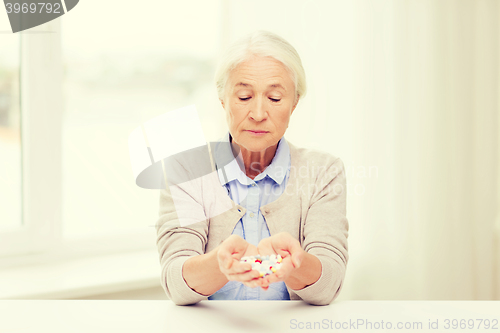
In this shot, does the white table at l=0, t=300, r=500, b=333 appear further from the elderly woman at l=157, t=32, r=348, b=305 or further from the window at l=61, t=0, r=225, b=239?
the window at l=61, t=0, r=225, b=239

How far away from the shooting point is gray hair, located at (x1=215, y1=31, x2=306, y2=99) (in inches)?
32.8

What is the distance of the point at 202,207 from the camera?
854 mm

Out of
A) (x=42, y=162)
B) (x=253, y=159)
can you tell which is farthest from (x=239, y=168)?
(x=42, y=162)

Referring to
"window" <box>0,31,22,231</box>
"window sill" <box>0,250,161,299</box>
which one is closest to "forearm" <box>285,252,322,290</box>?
"window sill" <box>0,250,161,299</box>

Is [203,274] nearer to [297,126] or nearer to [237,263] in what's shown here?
[237,263]

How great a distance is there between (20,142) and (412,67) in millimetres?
1225

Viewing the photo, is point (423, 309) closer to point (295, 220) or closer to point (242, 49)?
point (295, 220)

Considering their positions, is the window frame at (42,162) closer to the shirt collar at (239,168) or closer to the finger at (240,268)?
the shirt collar at (239,168)

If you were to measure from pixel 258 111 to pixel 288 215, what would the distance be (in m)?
0.22

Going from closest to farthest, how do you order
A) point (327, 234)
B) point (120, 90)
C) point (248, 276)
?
point (248, 276), point (327, 234), point (120, 90)

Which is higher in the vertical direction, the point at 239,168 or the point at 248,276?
the point at 239,168

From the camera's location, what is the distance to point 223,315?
26.9 inches

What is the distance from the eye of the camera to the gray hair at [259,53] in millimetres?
832

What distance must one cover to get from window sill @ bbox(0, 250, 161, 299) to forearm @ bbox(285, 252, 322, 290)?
0.59 m
